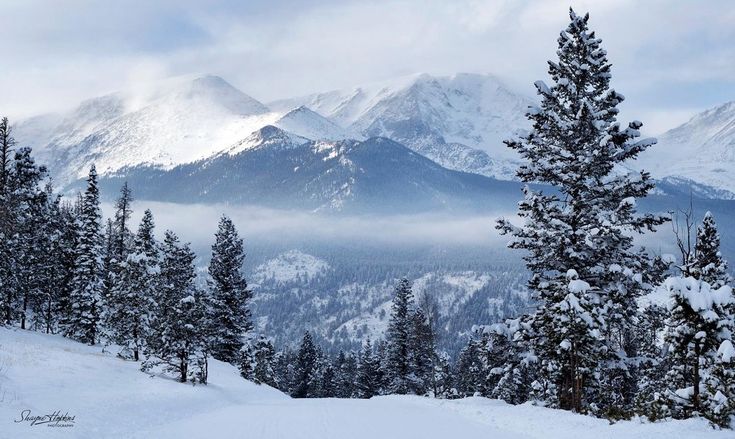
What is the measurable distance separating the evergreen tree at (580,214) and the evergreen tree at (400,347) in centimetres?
3683

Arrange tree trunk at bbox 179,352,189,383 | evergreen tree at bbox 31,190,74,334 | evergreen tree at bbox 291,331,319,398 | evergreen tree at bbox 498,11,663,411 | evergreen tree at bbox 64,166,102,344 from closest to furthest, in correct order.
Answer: evergreen tree at bbox 498,11,663,411
tree trunk at bbox 179,352,189,383
evergreen tree at bbox 64,166,102,344
evergreen tree at bbox 31,190,74,334
evergreen tree at bbox 291,331,319,398

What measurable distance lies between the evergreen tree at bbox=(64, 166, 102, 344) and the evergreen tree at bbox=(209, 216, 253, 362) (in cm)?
1033


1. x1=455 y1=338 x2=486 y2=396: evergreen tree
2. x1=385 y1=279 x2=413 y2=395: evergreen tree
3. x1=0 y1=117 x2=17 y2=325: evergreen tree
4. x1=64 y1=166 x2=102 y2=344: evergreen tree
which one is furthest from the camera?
x1=455 y1=338 x2=486 y2=396: evergreen tree

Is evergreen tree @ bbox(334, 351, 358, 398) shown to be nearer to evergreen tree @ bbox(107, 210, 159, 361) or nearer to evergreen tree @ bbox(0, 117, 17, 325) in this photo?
evergreen tree @ bbox(107, 210, 159, 361)

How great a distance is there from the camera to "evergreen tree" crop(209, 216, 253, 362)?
178 feet

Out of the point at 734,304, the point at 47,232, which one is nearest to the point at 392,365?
the point at 47,232

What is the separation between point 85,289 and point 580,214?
3892 centimetres

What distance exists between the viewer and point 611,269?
808 inches

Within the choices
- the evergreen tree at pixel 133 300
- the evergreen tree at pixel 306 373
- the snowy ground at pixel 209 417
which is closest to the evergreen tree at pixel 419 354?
the evergreen tree at pixel 133 300

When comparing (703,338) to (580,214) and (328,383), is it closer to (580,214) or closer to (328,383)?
(580,214)

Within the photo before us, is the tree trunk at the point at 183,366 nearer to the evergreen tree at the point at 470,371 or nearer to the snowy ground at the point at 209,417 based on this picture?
the snowy ground at the point at 209,417

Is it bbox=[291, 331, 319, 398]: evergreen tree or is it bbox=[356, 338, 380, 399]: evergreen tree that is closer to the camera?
bbox=[356, 338, 380, 399]: evergreen tree

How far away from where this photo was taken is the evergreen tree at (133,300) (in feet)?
126
